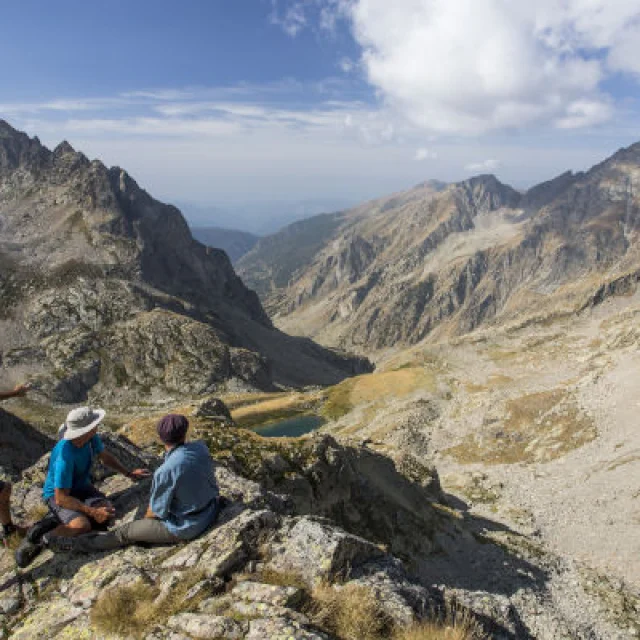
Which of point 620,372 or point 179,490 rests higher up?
point 179,490

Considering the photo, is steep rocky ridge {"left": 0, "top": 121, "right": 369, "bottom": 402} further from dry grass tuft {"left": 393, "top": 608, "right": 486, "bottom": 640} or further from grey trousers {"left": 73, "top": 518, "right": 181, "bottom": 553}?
dry grass tuft {"left": 393, "top": 608, "right": 486, "bottom": 640}

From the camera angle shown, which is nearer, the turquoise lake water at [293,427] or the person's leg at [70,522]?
the person's leg at [70,522]

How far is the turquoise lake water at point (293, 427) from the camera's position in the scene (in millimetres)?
110625

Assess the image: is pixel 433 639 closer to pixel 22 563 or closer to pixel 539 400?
pixel 22 563

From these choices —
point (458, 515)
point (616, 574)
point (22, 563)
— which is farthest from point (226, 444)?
point (616, 574)

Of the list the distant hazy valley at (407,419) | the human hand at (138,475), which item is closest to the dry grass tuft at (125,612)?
the distant hazy valley at (407,419)

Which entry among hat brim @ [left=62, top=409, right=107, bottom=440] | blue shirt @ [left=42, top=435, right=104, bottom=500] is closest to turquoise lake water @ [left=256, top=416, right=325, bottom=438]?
blue shirt @ [left=42, top=435, right=104, bottom=500]

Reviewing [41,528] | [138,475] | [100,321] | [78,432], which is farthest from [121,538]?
[100,321]

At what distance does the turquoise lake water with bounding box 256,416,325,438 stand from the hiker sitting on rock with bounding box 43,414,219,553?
3860 inches

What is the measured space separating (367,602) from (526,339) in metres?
159

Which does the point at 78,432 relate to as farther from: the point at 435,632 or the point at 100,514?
the point at 435,632

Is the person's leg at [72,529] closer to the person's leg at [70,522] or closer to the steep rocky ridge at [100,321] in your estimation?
the person's leg at [70,522]

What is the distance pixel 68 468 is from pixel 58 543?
1845mm

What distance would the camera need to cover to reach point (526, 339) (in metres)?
156
